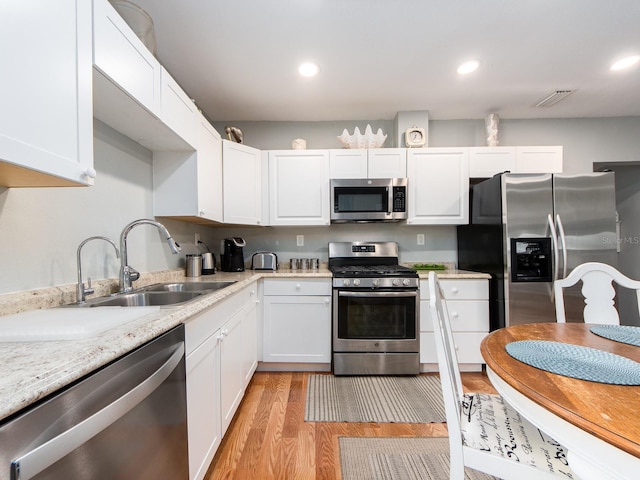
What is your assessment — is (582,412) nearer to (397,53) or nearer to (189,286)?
(189,286)

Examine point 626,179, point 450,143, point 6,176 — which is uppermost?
point 450,143

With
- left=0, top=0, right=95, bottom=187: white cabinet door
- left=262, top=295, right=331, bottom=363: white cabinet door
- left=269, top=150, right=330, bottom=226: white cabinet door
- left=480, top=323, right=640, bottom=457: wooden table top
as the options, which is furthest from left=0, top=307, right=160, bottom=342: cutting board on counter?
left=269, top=150, right=330, bottom=226: white cabinet door

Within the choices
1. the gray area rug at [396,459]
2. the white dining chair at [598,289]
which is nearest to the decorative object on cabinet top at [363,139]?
the white dining chair at [598,289]

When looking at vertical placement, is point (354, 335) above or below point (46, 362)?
below

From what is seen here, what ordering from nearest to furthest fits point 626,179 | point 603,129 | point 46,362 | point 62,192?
point 46,362
point 62,192
point 603,129
point 626,179

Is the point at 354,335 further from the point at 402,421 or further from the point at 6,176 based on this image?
the point at 6,176

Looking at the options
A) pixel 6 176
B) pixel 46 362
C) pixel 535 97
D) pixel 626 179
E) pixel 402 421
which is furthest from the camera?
pixel 626 179

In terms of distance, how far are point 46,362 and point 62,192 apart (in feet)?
3.36

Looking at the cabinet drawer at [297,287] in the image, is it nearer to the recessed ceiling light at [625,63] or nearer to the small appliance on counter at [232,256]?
the small appliance on counter at [232,256]

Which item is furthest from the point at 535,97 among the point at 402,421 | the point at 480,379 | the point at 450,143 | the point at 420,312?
the point at 402,421

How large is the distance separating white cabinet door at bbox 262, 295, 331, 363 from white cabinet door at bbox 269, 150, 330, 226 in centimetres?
80

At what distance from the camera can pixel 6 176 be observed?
2.93ft

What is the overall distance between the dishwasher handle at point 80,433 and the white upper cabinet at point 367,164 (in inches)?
88.9

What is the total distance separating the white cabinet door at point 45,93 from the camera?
0.71 m
